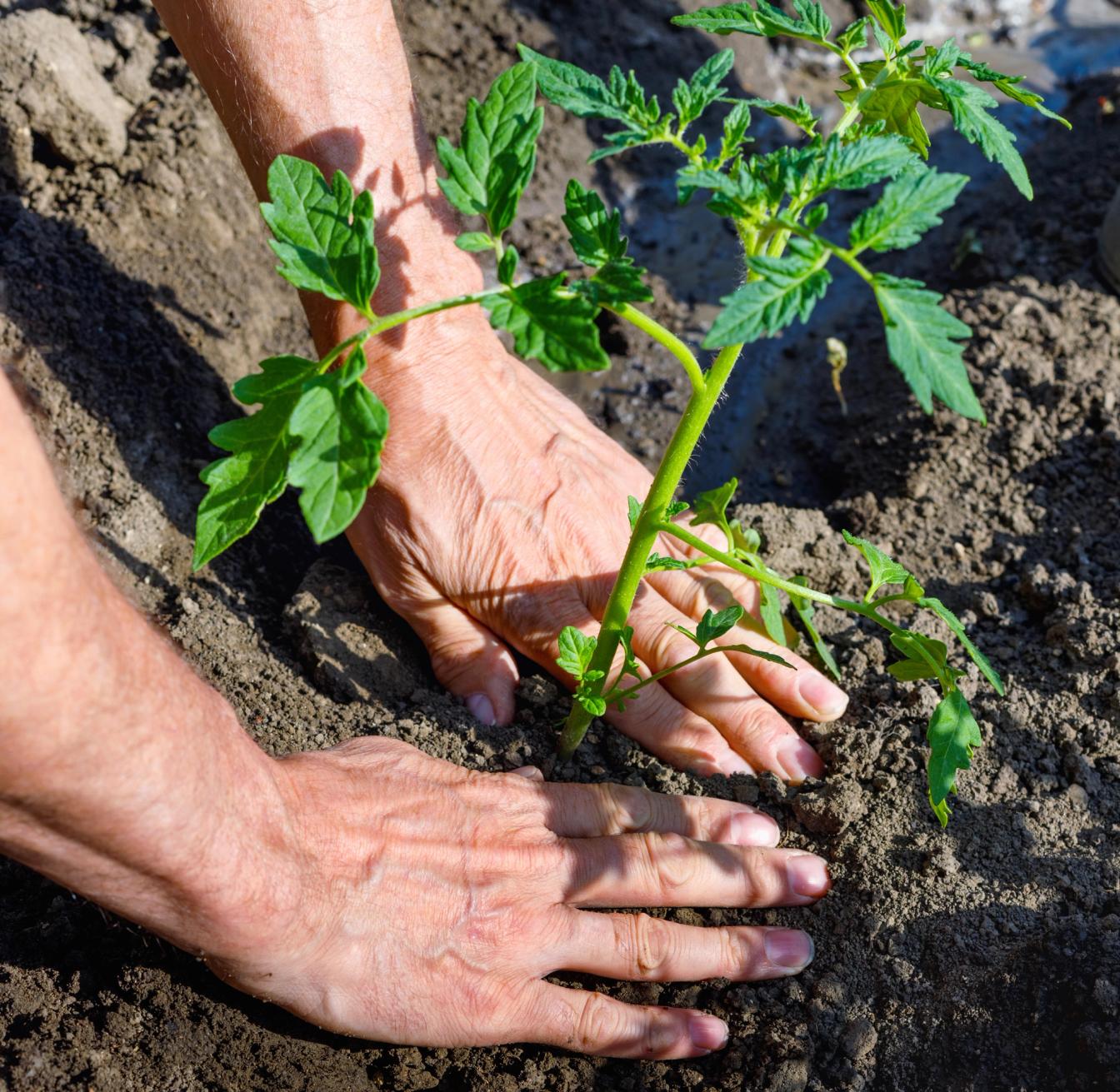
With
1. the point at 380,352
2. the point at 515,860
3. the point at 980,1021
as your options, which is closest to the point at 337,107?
the point at 380,352

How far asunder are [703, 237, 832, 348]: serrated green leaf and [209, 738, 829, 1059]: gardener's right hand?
104 centimetres

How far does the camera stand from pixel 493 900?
184cm

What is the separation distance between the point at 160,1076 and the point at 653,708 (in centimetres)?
112

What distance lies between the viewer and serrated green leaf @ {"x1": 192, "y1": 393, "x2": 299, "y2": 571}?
4.65ft

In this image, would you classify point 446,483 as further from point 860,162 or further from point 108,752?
point 860,162

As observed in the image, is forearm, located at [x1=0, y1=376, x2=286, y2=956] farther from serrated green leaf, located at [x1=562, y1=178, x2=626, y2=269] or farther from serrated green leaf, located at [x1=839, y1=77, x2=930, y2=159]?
serrated green leaf, located at [x1=839, y1=77, x2=930, y2=159]

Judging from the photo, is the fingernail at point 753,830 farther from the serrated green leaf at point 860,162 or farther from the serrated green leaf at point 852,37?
the serrated green leaf at point 852,37

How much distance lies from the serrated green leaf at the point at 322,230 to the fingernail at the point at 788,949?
1.32 m

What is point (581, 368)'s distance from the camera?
1278 millimetres

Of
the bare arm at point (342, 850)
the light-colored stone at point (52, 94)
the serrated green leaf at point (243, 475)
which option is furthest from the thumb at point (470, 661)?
the light-colored stone at point (52, 94)

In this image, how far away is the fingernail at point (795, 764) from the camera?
2195 millimetres

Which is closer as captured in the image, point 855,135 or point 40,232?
point 855,135

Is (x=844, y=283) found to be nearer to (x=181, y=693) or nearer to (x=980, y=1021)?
(x=980, y=1021)

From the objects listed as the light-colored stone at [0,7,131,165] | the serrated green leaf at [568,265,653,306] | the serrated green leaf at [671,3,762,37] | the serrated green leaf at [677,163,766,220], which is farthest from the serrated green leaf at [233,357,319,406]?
the light-colored stone at [0,7,131,165]
